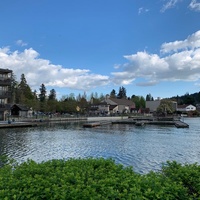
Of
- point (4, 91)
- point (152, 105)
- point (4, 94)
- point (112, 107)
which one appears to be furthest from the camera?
point (152, 105)

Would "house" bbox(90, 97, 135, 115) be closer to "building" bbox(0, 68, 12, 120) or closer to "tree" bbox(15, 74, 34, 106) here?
"tree" bbox(15, 74, 34, 106)

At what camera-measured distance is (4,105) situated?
186 feet

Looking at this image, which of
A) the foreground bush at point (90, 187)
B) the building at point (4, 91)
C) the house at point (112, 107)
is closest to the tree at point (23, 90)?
the building at point (4, 91)

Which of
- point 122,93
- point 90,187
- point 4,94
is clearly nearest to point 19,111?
point 4,94

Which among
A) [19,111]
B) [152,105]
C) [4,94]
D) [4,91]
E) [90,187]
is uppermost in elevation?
[4,91]

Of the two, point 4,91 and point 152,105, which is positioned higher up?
point 4,91

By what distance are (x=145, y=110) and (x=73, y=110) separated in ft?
190

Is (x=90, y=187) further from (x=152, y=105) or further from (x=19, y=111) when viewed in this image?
(x=152, y=105)

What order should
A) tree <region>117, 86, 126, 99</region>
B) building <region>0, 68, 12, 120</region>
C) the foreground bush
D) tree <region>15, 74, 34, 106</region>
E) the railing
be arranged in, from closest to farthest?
the foreground bush → the railing → building <region>0, 68, 12, 120</region> → tree <region>15, 74, 34, 106</region> → tree <region>117, 86, 126, 99</region>

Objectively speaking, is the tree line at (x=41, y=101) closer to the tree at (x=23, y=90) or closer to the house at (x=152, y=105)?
the tree at (x=23, y=90)

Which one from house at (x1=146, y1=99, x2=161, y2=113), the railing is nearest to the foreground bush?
the railing

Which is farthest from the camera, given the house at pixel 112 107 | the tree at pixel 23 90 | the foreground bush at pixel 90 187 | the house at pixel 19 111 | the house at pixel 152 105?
the house at pixel 152 105

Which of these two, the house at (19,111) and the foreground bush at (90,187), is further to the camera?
the house at (19,111)

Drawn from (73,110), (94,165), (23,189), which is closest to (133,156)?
(94,165)
